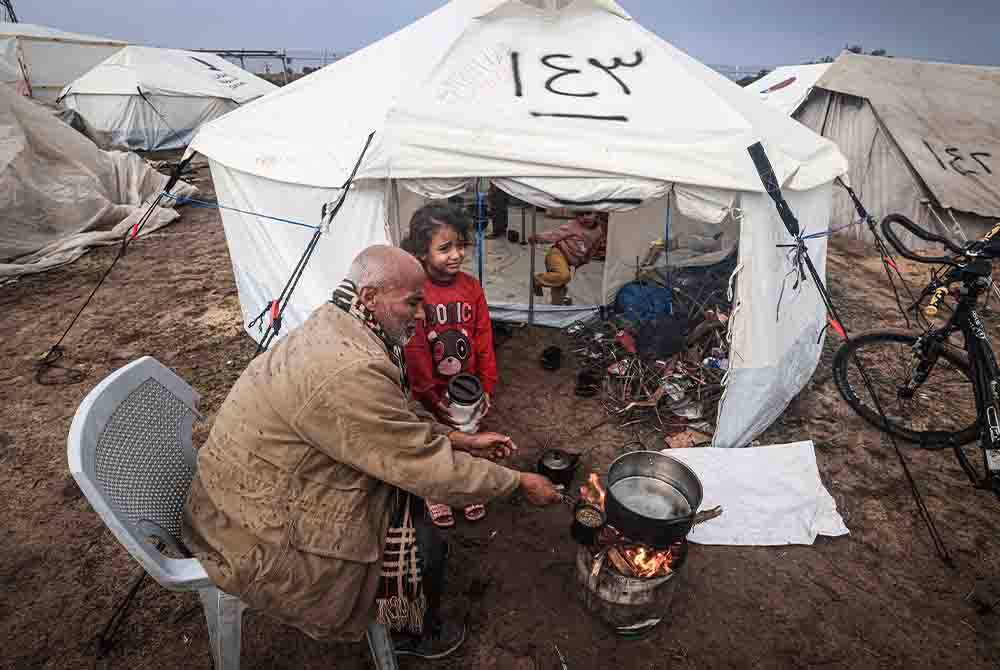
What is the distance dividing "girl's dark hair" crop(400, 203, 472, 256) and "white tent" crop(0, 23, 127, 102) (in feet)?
59.4

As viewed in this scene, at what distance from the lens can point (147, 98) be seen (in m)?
14.6

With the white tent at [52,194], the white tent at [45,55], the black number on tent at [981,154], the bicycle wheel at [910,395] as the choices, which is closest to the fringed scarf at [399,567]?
the bicycle wheel at [910,395]

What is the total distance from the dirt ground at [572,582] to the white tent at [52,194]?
145 inches

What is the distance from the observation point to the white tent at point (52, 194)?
684 cm

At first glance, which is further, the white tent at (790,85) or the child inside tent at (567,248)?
→ the white tent at (790,85)

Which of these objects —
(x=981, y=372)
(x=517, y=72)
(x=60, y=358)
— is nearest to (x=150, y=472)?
(x=517, y=72)

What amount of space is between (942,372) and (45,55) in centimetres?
2393

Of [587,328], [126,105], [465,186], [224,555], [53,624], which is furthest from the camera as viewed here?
[126,105]

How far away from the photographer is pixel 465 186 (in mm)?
3359

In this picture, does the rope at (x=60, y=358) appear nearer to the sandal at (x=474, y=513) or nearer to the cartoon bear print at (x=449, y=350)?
the cartoon bear print at (x=449, y=350)

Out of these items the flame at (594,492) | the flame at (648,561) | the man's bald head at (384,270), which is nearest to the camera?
the man's bald head at (384,270)

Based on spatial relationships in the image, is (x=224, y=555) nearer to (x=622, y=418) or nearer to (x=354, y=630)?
(x=354, y=630)

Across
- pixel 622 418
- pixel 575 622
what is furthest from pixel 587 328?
pixel 575 622

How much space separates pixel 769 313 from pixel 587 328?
205 cm
